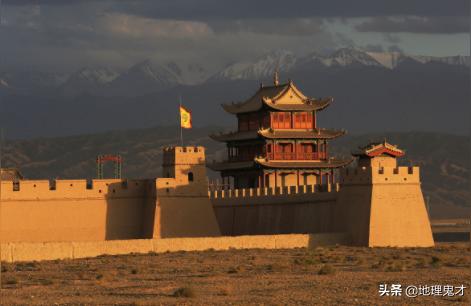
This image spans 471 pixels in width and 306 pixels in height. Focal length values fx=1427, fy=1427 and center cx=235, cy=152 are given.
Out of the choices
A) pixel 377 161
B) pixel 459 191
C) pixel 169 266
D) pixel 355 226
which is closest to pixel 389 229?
pixel 355 226

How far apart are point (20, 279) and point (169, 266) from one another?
25.7 feet

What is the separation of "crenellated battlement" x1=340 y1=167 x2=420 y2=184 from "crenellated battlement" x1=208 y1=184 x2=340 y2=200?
8.23 ft

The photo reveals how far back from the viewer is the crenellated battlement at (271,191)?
76.9 meters

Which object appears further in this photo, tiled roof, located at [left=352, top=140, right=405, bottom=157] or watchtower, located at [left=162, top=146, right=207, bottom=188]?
tiled roof, located at [left=352, top=140, right=405, bottom=157]

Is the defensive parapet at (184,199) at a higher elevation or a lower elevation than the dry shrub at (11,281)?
higher

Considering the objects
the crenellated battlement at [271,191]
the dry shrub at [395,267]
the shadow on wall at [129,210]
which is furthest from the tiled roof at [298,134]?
the dry shrub at [395,267]

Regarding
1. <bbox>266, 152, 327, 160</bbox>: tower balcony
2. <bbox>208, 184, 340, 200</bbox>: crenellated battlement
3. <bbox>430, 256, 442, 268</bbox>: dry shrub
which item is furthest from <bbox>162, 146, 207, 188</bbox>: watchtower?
<bbox>430, 256, 442, 268</bbox>: dry shrub

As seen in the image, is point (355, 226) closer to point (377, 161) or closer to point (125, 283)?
point (377, 161)

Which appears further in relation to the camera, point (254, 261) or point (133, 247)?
point (133, 247)

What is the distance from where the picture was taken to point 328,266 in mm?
55625

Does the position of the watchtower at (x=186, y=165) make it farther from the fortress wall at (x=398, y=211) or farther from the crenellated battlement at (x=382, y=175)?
the fortress wall at (x=398, y=211)

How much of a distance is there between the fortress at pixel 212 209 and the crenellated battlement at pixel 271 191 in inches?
2.3

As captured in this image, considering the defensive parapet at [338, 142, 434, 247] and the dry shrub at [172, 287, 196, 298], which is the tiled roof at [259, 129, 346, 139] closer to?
the defensive parapet at [338, 142, 434, 247]

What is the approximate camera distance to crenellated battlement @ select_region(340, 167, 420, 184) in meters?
71.4
